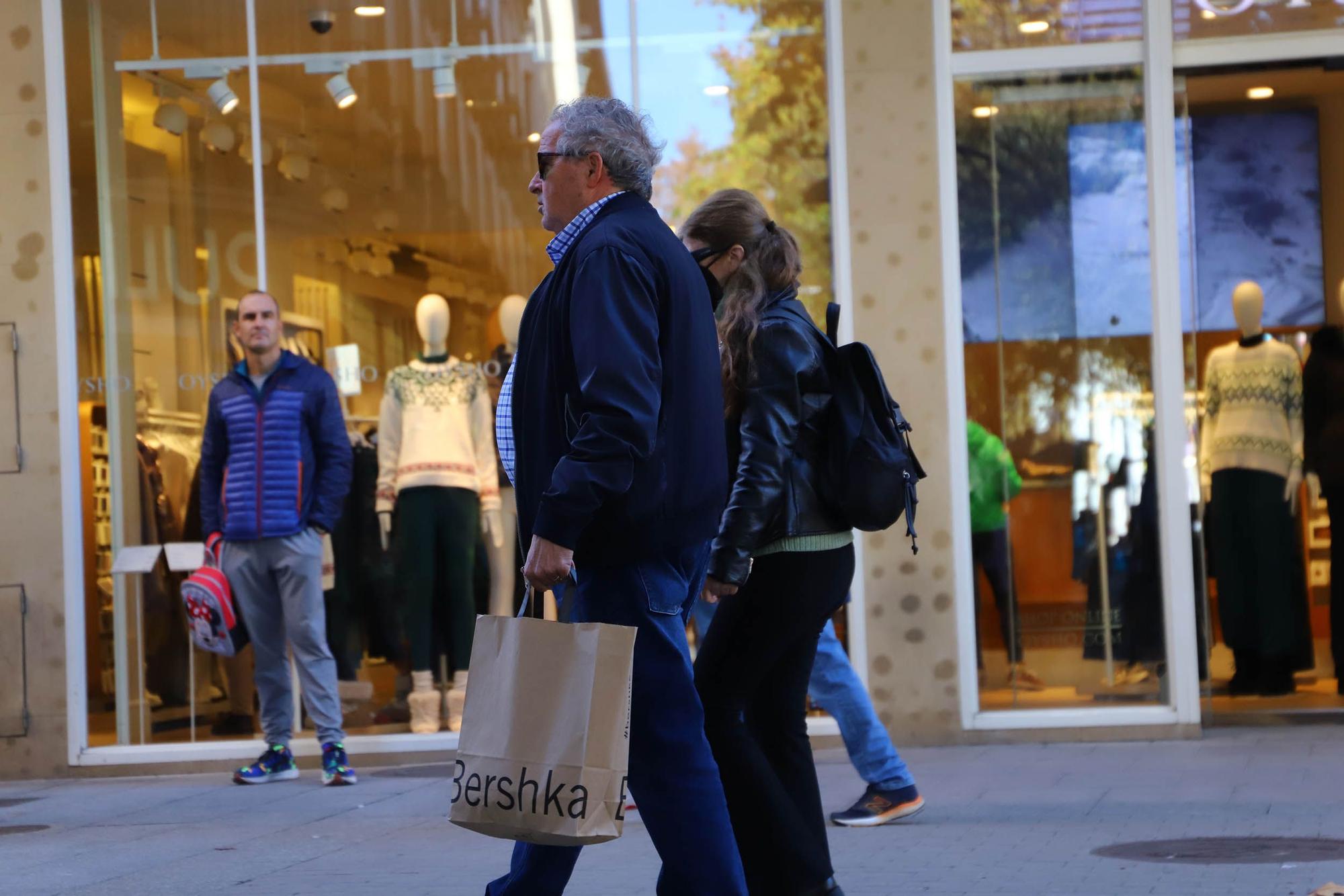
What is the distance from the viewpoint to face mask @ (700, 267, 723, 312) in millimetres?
4840

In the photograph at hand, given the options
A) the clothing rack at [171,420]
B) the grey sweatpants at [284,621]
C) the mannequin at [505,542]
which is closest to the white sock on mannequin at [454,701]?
the mannequin at [505,542]

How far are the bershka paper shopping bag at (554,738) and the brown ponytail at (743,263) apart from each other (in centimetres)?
127

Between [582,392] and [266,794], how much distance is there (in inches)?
186

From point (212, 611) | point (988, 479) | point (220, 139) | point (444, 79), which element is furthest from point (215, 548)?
point (988, 479)

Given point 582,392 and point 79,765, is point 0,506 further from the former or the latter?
point 582,392

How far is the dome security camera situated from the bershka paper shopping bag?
6.48 meters

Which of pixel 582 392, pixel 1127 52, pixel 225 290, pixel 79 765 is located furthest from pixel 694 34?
pixel 582 392

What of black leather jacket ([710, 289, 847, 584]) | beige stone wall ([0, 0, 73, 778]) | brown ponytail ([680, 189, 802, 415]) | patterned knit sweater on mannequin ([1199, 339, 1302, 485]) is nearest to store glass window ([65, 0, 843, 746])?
beige stone wall ([0, 0, 73, 778])

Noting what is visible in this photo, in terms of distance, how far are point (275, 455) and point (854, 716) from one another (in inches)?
127

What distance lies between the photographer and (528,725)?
361cm

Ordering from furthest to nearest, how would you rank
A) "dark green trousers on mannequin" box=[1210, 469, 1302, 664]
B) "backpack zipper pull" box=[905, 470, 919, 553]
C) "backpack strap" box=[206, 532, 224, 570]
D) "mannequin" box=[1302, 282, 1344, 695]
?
"dark green trousers on mannequin" box=[1210, 469, 1302, 664]
"mannequin" box=[1302, 282, 1344, 695]
"backpack strap" box=[206, 532, 224, 570]
"backpack zipper pull" box=[905, 470, 919, 553]

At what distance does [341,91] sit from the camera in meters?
9.51

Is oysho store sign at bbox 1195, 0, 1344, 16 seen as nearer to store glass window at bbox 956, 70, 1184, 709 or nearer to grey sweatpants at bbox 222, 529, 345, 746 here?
store glass window at bbox 956, 70, 1184, 709

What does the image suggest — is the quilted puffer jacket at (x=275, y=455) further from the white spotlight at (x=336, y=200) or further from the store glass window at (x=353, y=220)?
the white spotlight at (x=336, y=200)
